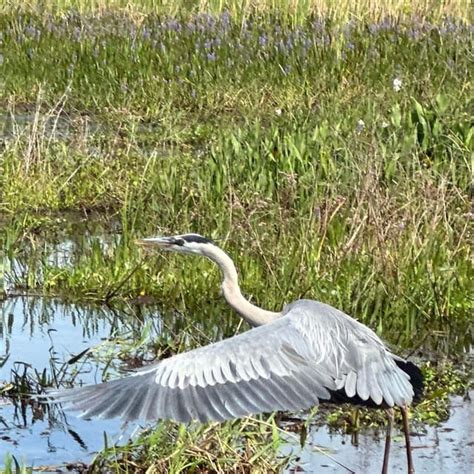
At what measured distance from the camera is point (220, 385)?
422cm

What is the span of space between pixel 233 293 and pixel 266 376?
37.8 inches

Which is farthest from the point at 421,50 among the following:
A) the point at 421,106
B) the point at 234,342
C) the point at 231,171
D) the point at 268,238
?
the point at 234,342

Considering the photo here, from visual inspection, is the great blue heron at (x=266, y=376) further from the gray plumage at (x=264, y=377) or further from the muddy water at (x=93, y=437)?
the muddy water at (x=93, y=437)

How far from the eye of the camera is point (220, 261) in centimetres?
524

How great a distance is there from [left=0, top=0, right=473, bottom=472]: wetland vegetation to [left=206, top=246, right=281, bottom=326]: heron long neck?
1.24ft

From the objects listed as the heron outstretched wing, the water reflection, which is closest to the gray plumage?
the heron outstretched wing

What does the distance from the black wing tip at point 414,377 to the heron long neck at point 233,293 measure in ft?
1.84

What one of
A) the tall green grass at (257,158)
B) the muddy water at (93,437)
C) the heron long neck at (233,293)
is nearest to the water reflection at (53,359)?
the muddy water at (93,437)

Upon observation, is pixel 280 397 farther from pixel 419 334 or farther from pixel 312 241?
pixel 312 241

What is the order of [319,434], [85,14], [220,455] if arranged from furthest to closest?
[85,14]
[319,434]
[220,455]

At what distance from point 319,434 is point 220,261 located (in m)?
0.72

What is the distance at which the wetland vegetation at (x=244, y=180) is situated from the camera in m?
6.31

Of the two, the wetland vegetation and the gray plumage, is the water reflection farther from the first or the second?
the gray plumage

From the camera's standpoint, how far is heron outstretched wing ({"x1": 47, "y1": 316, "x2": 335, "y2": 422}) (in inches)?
158
